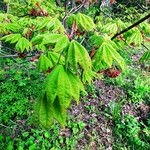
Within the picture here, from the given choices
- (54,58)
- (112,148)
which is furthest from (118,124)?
(54,58)

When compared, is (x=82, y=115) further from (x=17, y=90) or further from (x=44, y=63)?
(x=44, y=63)

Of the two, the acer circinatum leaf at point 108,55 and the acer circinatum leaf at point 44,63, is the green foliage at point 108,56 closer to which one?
the acer circinatum leaf at point 108,55

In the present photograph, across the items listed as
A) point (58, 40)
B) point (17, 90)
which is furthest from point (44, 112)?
point (17, 90)

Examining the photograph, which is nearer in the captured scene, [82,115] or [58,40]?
[58,40]

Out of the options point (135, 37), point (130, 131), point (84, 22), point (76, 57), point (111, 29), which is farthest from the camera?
point (130, 131)

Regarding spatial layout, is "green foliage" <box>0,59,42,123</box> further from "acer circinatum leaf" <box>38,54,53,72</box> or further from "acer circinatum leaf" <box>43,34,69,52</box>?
"acer circinatum leaf" <box>43,34,69,52</box>

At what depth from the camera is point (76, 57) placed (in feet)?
3.46

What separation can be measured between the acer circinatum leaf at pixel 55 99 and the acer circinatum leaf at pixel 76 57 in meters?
0.09

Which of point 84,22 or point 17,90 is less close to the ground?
point 84,22

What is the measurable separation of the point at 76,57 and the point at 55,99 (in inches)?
9.0

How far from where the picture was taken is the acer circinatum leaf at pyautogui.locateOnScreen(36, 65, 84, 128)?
3.05 feet

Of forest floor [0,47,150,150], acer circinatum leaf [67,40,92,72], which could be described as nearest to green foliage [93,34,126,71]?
acer circinatum leaf [67,40,92,72]

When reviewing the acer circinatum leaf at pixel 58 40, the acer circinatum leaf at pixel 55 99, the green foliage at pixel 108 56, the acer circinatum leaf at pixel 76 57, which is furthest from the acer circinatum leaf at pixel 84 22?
the acer circinatum leaf at pixel 55 99

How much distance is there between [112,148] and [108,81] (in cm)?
181
